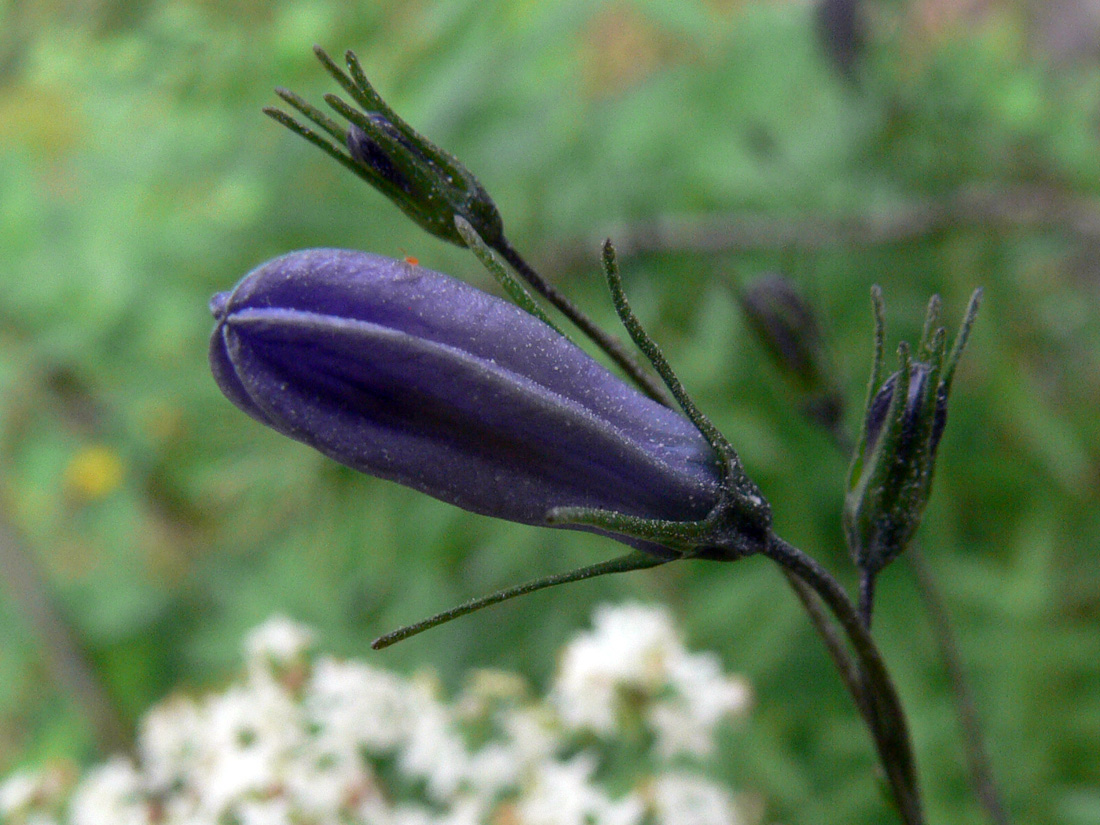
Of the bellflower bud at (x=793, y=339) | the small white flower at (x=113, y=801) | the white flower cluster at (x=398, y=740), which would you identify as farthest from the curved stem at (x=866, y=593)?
the small white flower at (x=113, y=801)

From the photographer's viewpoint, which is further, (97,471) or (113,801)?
(97,471)

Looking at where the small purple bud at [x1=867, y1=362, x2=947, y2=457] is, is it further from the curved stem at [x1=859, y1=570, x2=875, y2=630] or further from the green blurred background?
the green blurred background

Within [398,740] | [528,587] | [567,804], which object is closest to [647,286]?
[398,740]

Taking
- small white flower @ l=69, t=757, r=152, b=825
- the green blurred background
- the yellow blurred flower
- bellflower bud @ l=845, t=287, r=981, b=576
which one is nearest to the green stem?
bellflower bud @ l=845, t=287, r=981, b=576

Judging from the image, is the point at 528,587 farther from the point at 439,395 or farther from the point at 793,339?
the point at 793,339

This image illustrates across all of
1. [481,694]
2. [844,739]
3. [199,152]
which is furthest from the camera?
[199,152]

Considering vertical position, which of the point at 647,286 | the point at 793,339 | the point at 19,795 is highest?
the point at 647,286

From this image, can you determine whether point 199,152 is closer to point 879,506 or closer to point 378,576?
point 378,576

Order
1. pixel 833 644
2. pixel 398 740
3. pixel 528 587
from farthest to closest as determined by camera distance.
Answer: pixel 398 740, pixel 833 644, pixel 528 587

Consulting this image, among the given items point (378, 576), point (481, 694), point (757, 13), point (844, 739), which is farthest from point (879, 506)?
point (757, 13)
